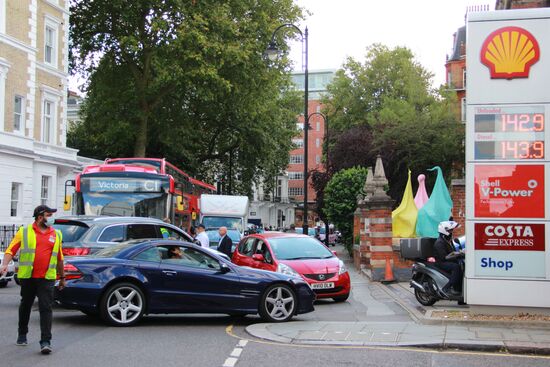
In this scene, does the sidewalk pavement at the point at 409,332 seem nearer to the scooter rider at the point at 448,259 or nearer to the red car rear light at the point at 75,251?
the scooter rider at the point at 448,259

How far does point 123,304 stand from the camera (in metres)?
10.9

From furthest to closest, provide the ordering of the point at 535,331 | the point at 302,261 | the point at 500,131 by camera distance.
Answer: the point at 302,261, the point at 500,131, the point at 535,331

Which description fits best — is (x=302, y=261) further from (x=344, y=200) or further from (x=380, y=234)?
(x=344, y=200)

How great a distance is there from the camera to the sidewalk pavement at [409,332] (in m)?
9.27

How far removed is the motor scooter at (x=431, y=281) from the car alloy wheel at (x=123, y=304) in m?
5.46

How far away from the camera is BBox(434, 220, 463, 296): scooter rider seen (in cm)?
1304

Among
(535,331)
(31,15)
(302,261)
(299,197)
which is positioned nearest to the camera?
(535,331)

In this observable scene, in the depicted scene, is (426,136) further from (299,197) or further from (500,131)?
(299,197)

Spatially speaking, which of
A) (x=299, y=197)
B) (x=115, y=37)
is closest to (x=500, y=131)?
(x=115, y=37)

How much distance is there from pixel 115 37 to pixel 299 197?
81.8 m

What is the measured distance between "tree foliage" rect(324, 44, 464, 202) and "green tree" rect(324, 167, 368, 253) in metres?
10.8

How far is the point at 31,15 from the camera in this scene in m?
Result: 33.3

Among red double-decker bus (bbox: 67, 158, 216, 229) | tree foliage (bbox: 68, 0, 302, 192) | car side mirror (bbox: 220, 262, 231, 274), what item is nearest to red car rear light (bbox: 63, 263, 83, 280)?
car side mirror (bbox: 220, 262, 231, 274)

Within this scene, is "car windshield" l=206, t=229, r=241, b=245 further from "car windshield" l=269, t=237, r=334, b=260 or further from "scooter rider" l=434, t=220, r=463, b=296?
"scooter rider" l=434, t=220, r=463, b=296
